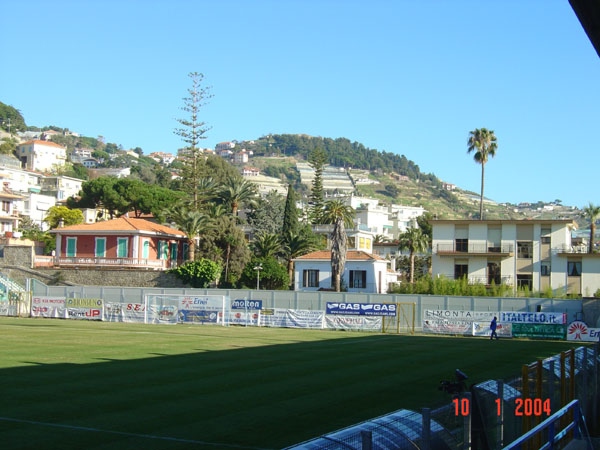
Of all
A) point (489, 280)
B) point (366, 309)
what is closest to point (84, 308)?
point (366, 309)

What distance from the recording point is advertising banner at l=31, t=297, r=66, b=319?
208 ft

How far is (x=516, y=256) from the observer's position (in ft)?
274

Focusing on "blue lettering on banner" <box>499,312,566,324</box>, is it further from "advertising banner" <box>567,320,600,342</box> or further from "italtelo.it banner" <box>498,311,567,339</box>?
"advertising banner" <box>567,320,600,342</box>

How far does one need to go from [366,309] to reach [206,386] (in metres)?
37.0

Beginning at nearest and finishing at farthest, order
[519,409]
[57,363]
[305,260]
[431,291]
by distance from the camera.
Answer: [519,409]
[57,363]
[431,291]
[305,260]

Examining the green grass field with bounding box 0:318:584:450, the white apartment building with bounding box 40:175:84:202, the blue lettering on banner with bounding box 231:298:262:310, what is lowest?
the green grass field with bounding box 0:318:584:450

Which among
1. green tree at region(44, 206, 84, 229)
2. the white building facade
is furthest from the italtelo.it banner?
green tree at region(44, 206, 84, 229)

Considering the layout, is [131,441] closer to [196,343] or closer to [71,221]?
[196,343]

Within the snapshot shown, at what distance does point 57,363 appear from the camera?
27109 mm

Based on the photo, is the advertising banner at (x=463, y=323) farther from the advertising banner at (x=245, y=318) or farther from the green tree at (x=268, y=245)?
the green tree at (x=268, y=245)

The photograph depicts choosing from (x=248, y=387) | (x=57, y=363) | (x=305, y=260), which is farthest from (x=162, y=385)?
(x=305, y=260)

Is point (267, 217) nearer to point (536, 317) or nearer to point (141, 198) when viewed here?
point (141, 198)

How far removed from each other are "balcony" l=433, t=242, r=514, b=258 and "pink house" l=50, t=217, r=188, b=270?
32.7 m

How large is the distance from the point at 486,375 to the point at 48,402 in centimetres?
1615
